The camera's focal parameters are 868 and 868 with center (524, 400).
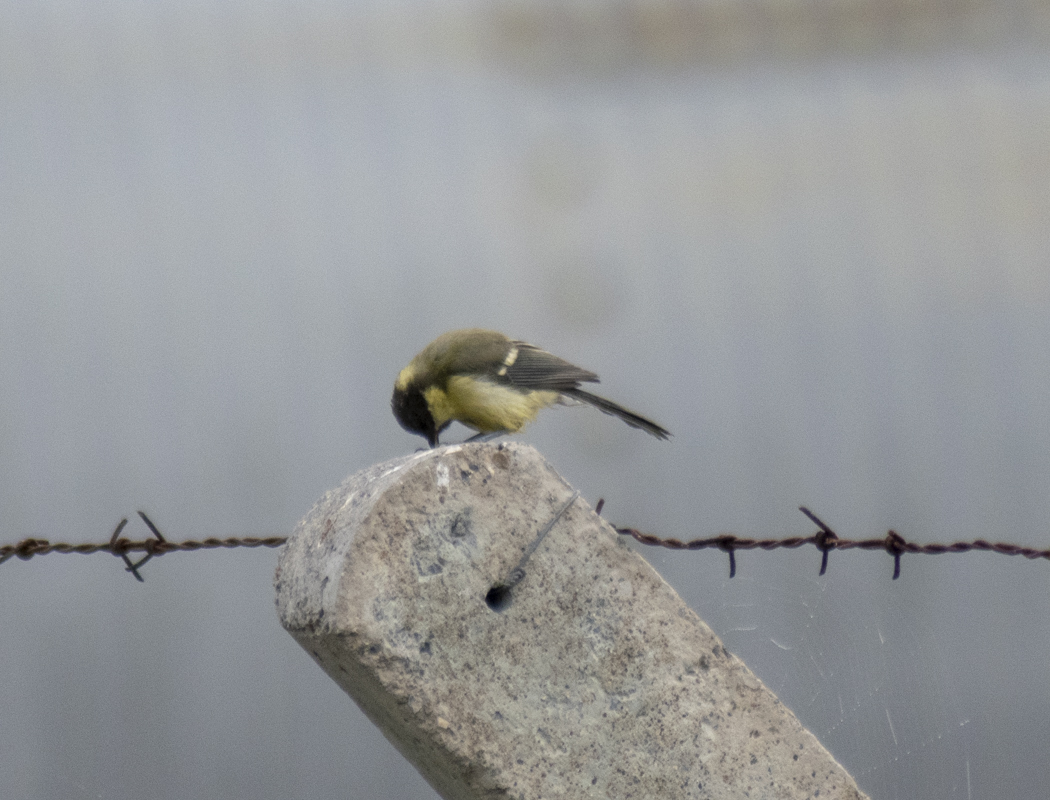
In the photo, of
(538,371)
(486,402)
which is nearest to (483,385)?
(486,402)

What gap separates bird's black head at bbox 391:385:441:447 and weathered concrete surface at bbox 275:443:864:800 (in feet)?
4.18

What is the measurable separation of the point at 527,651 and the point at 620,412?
4.61ft

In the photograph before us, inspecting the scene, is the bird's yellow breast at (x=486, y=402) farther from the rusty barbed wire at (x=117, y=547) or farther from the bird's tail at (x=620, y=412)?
the rusty barbed wire at (x=117, y=547)

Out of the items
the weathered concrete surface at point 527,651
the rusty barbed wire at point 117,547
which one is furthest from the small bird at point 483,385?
the weathered concrete surface at point 527,651

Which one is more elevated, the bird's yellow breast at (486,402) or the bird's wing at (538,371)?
the bird's wing at (538,371)

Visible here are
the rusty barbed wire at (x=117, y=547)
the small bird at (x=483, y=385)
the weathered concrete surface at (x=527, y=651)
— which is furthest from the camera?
the small bird at (x=483, y=385)

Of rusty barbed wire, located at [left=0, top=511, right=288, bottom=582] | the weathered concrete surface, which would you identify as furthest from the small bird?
the weathered concrete surface

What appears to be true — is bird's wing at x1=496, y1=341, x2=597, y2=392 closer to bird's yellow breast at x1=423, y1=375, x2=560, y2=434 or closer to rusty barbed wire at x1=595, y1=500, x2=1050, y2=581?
bird's yellow breast at x1=423, y1=375, x2=560, y2=434

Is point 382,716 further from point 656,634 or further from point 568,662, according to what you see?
point 656,634

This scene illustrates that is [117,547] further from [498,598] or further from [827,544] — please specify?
[827,544]

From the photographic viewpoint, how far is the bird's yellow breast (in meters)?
2.56

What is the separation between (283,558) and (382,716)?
0.29 meters

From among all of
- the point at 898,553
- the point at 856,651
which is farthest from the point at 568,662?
the point at 856,651

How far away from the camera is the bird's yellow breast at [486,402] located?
8.39 feet
